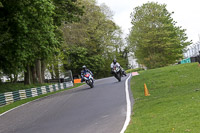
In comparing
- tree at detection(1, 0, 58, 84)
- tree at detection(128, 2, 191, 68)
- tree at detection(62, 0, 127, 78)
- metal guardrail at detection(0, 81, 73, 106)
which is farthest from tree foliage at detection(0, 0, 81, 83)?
tree at detection(128, 2, 191, 68)

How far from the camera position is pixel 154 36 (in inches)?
2334

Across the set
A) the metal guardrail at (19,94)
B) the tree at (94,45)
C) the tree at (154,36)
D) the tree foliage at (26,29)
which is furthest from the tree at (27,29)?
the tree at (154,36)

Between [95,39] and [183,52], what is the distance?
59.9ft

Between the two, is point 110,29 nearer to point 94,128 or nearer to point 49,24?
point 49,24

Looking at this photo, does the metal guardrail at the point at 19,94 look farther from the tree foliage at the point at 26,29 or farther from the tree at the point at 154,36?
the tree at the point at 154,36

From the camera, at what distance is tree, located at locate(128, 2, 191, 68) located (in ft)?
196

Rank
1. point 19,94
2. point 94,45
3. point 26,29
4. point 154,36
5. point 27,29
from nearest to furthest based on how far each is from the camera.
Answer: point 26,29, point 27,29, point 19,94, point 154,36, point 94,45

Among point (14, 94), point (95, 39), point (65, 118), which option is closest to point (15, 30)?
point (14, 94)

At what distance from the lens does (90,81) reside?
22672 mm

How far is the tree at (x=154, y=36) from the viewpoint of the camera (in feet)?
196

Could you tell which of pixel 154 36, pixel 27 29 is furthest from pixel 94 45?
pixel 27 29

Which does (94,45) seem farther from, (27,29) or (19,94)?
(27,29)

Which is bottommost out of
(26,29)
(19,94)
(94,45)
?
(19,94)

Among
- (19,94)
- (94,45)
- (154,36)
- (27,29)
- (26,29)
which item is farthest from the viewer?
(94,45)
